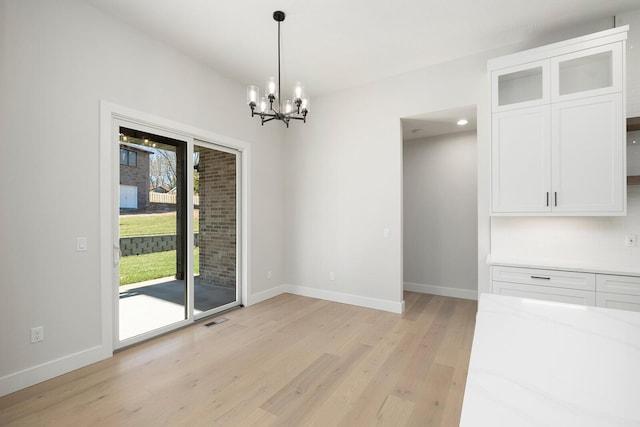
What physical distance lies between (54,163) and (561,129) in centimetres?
453

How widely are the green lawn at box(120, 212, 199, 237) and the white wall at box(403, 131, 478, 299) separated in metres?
3.72

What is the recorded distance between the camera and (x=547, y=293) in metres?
2.72

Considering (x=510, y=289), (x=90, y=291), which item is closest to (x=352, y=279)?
(x=510, y=289)

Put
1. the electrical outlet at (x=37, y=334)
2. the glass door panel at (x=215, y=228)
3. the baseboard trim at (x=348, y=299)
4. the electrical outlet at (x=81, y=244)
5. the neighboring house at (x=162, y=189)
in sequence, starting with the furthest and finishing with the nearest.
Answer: the baseboard trim at (x=348, y=299) → the glass door panel at (x=215, y=228) → the neighboring house at (x=162, y=189) → the electrical outlet at (x=81, y=244) → the electrical outlet at (x=37, y=334)

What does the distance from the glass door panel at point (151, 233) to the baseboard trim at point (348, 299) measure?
6.08 feet

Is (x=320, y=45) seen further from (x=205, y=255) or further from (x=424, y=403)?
(x=424, y=403)

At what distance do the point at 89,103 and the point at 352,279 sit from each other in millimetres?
3685

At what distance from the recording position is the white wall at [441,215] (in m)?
4.56

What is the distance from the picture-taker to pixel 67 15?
2.49m

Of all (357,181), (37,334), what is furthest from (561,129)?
(37,334)

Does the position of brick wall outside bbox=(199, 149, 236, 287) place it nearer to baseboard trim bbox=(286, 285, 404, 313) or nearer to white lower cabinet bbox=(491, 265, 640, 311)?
baseboard trim bbox=(286, 285, 404, 313)

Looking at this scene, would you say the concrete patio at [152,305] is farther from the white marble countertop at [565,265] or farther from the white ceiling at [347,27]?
the white marble countertop at [565,265]

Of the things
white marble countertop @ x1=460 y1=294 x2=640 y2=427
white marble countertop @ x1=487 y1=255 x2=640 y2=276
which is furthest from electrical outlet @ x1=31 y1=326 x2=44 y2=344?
white marble countertop @ x1=487 y1=255 x2=640 y2=276

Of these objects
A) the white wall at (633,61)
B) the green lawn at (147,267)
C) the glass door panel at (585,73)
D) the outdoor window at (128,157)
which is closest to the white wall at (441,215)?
the glass door panel at (585,73)
